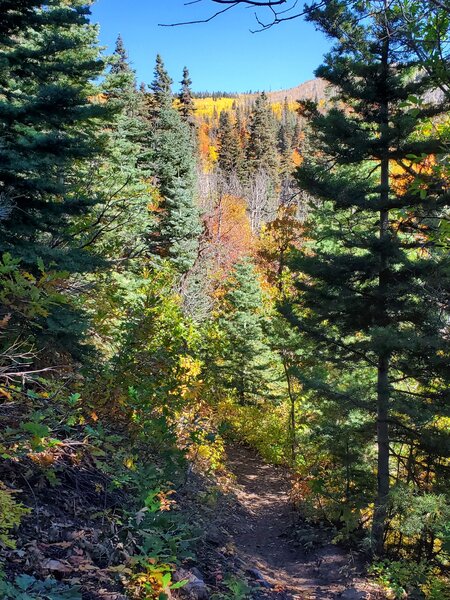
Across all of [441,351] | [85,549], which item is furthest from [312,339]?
[85,549]

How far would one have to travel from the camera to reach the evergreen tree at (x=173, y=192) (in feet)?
73.9

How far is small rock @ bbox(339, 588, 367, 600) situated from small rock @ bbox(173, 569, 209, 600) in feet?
12.0

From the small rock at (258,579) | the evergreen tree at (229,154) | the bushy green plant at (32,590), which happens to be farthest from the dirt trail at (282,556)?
the evergreen tree at (229,154)

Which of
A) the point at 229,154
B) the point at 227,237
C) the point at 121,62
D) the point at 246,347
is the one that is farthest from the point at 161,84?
the point at 229,154

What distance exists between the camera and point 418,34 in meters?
2.57

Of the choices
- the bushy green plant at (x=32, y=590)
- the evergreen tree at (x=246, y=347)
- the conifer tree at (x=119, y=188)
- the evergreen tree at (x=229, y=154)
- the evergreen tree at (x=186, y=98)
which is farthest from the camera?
the evergreen tree at (x=229, y=154)

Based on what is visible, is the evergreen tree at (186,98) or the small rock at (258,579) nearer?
the small rock at (258,579)

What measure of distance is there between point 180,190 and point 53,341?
18971 mm

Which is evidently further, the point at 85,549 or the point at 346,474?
the point at 346,474

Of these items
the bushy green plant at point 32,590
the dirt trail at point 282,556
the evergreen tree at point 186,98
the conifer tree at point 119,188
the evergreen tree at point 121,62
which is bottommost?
the dirt trail at point 282,556

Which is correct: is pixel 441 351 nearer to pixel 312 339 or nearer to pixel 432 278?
pixel 432 278

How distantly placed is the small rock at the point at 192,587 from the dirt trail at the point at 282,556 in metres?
→ 1.80

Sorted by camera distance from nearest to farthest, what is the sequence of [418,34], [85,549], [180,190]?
[418,34] < [85,549] < [180,190]

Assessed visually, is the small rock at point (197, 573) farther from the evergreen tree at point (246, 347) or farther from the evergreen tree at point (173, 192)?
the evergreen tree at point (173, 192)
